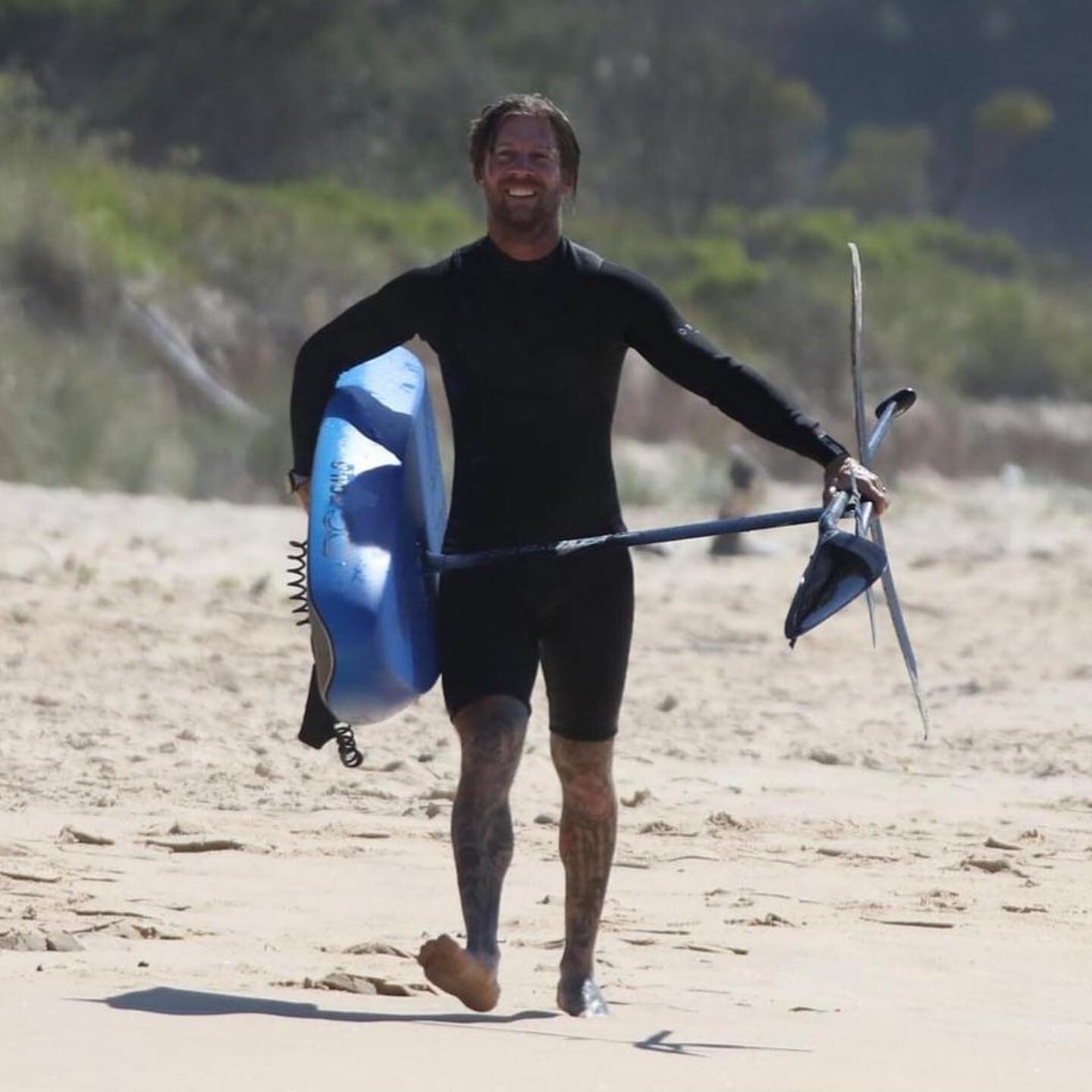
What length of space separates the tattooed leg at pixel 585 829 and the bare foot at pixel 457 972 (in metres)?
0.39

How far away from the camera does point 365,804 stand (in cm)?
730

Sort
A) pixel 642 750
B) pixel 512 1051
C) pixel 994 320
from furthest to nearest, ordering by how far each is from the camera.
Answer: pixel 994 320, pixel 642 750, pixel 512 1051

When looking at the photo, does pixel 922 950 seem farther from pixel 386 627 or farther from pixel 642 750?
pixel 642 750

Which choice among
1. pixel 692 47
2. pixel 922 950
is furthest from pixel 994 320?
pixel 922 950

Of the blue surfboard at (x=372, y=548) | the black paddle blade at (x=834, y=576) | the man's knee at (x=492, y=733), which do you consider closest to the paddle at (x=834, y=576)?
the black paddle blade at (x=834, y=576)

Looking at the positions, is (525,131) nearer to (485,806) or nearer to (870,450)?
(870,450)

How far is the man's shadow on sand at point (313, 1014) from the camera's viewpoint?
173 inches

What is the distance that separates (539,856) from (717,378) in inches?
80.9

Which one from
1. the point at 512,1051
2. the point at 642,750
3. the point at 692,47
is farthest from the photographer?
the point at 692,47

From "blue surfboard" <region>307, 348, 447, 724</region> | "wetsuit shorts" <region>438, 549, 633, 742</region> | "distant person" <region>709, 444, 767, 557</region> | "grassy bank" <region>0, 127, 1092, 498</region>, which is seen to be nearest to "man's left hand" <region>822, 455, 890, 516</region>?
"wetsuit shorts" <region>438, 549, 633, 742</region>

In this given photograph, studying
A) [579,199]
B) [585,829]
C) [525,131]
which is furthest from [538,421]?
[579,199]

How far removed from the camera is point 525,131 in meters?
4.90

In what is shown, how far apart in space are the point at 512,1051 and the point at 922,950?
162cm

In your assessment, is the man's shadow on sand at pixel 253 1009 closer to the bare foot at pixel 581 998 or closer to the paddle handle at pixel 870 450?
the bare foot at pixel 581 998
